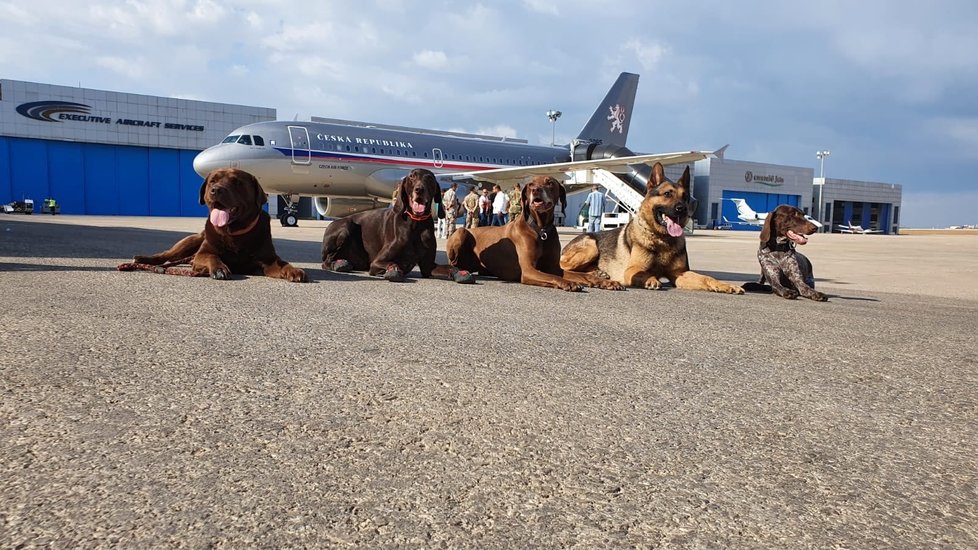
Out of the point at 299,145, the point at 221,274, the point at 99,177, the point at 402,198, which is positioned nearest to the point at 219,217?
the point at 221,274

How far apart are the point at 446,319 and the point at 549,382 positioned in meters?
1.59

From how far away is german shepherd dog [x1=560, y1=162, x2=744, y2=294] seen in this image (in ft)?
21.8

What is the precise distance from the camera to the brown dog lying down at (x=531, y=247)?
6.30 m

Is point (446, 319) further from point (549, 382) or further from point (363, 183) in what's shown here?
point (363, 183)

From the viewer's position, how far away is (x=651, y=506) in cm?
158

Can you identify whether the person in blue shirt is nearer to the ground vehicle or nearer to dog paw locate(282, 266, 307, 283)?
dog paw locate(282, 266, 307, 283)

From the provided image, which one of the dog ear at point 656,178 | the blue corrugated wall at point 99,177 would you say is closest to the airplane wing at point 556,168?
the dog ear at point 656,178

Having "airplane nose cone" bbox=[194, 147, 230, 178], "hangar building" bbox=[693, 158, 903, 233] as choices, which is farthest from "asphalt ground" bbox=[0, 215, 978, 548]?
"hangar building" bbox=[693, 158, 903, 233]

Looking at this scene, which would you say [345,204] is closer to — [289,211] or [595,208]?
[289,211]

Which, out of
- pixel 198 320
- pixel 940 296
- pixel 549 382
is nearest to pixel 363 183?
pixel 940 296

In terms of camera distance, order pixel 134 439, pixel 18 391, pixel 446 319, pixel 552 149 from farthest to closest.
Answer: pixel 552 149, pixel 446 319, pixel 18 391, pixel 134 439

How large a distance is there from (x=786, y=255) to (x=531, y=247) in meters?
2.35

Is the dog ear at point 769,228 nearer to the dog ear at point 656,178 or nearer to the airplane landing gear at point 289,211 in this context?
the dog ear at point 656,178

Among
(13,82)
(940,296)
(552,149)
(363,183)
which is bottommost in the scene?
(940,296)
